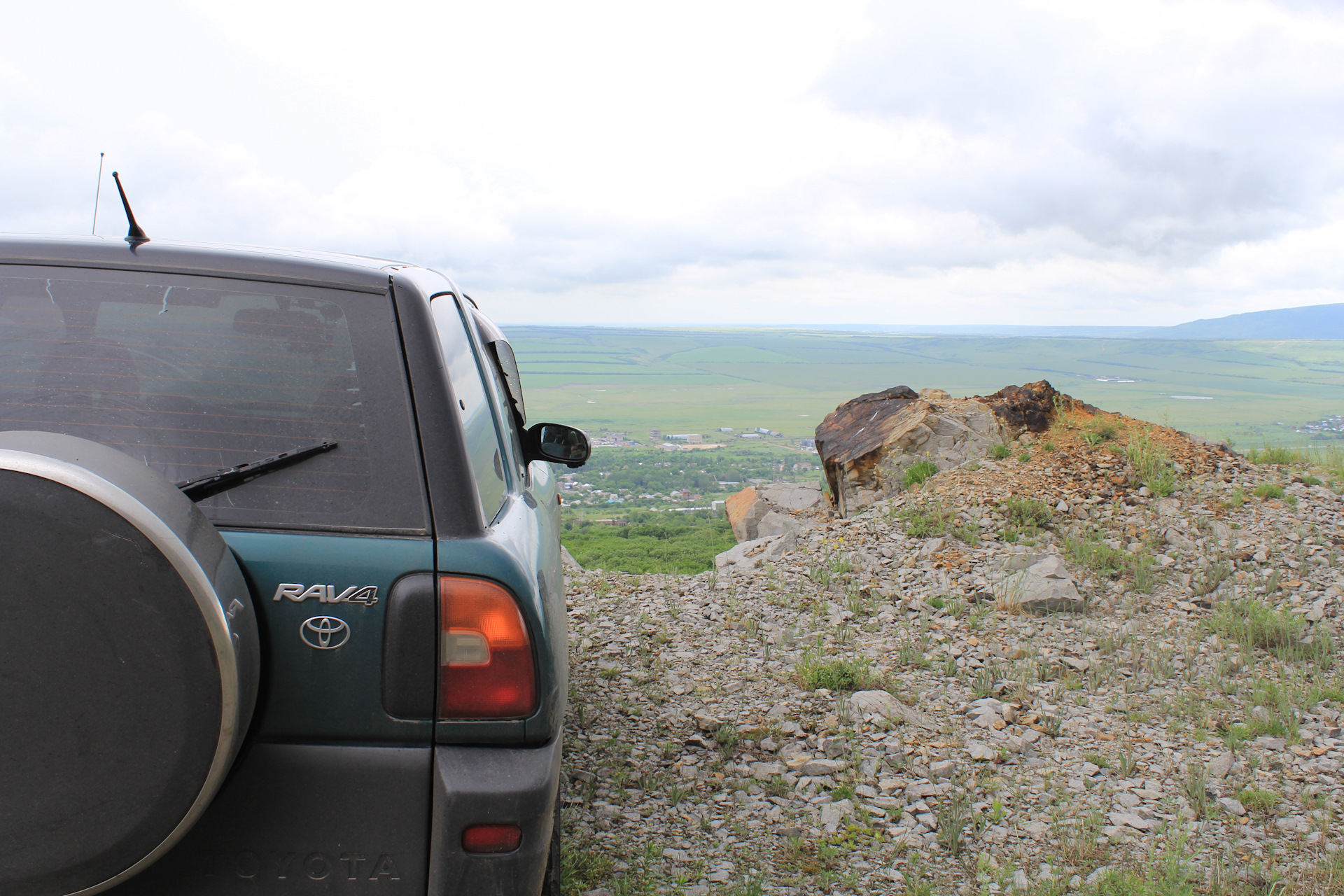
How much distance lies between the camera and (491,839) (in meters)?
1.66

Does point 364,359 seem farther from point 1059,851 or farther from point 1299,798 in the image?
point 1299,798

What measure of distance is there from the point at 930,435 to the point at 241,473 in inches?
331

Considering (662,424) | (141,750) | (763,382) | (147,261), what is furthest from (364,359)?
(763,382)

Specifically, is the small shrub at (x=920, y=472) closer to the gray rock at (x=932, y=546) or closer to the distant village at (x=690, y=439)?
the gray rock at (x=932, y=546)

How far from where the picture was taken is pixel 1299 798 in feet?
12.0

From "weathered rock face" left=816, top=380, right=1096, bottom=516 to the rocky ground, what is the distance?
1.41 ft

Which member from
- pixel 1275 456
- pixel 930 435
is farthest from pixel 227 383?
pixel 1275 456

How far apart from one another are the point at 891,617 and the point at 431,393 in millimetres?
5159

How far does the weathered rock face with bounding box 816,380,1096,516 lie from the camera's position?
903 centimetres

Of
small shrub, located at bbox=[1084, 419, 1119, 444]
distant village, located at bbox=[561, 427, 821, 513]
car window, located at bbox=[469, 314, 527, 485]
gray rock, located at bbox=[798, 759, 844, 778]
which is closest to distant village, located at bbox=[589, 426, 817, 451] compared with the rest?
distant village, located at bbox=[561, 427, 821, 513]

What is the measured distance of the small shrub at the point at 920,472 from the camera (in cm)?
873

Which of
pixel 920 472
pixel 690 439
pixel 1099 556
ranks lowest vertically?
pixel 690 439

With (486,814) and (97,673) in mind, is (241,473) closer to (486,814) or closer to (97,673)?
(97,673)

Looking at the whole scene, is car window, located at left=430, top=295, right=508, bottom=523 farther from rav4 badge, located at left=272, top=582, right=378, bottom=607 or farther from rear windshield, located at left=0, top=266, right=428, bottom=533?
rav4 badge, located at left=272, top=582, right=378, bottom=607
